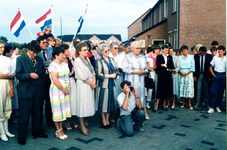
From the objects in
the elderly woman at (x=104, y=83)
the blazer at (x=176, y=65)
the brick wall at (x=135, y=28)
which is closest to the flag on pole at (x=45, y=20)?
the elderly woman at (x=104, y=83)

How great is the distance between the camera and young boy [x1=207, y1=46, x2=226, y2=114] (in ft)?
24.1

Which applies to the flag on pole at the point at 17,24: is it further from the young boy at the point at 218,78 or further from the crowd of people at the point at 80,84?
the young boy at the point at 218,78

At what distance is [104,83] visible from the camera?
5777 millimetres

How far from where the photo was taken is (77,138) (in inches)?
200

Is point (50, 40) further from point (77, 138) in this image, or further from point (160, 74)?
point (160, 74)

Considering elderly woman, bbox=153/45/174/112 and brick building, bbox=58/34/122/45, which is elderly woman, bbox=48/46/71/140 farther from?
brick building, bbox=58/34/122/45

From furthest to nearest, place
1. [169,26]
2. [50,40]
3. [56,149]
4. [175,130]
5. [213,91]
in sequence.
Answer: [169,26] → [213,91] → [50,40] → [175,130] → [56,149]

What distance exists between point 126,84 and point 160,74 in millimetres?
2699

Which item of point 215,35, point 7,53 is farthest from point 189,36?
point 7,53

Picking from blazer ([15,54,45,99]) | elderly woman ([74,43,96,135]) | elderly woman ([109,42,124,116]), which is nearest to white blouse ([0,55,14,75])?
blazer ([15,54,45,99])

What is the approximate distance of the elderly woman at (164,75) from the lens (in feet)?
24.7

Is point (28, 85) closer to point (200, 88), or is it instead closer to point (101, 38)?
point (200, 88)

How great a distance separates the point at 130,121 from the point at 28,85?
2.61 meters

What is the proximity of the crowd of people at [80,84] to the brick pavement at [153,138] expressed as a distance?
0.20m
